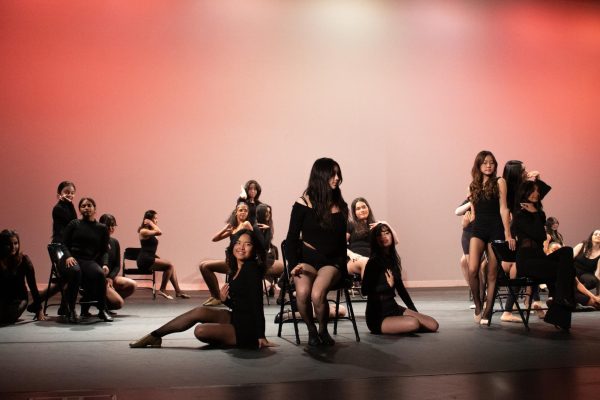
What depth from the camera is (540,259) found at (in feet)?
18.0

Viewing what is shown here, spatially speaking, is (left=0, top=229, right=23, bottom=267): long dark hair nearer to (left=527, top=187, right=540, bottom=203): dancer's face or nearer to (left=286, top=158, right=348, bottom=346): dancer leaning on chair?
(left=286, top=158, right=348, bottom=346): dancer leaning on chair

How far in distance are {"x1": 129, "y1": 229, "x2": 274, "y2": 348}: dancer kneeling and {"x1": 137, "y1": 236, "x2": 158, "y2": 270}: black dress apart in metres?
4.01

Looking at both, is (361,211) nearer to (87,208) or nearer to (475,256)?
(475,256)

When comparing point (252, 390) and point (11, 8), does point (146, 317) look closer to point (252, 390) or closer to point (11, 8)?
point (252, 390)

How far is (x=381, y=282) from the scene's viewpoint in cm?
536

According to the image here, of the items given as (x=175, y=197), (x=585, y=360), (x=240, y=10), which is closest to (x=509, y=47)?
(x=240, y=10)

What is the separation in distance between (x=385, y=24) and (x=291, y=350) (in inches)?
270

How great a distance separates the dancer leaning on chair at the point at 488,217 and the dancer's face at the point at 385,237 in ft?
2.57

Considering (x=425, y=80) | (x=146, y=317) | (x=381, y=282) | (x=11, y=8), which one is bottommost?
(x=146, y=317)

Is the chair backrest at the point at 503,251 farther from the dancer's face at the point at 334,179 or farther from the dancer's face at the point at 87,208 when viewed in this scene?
the dancer's face at the point at 87,208

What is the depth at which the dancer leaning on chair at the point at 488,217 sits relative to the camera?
577cm

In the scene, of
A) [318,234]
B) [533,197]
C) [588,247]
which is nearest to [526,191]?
[533,197]

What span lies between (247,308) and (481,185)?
2.31m

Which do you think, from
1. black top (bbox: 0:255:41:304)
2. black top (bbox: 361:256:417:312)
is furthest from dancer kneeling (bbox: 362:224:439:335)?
black top (bbox: 0:255:41:304)
